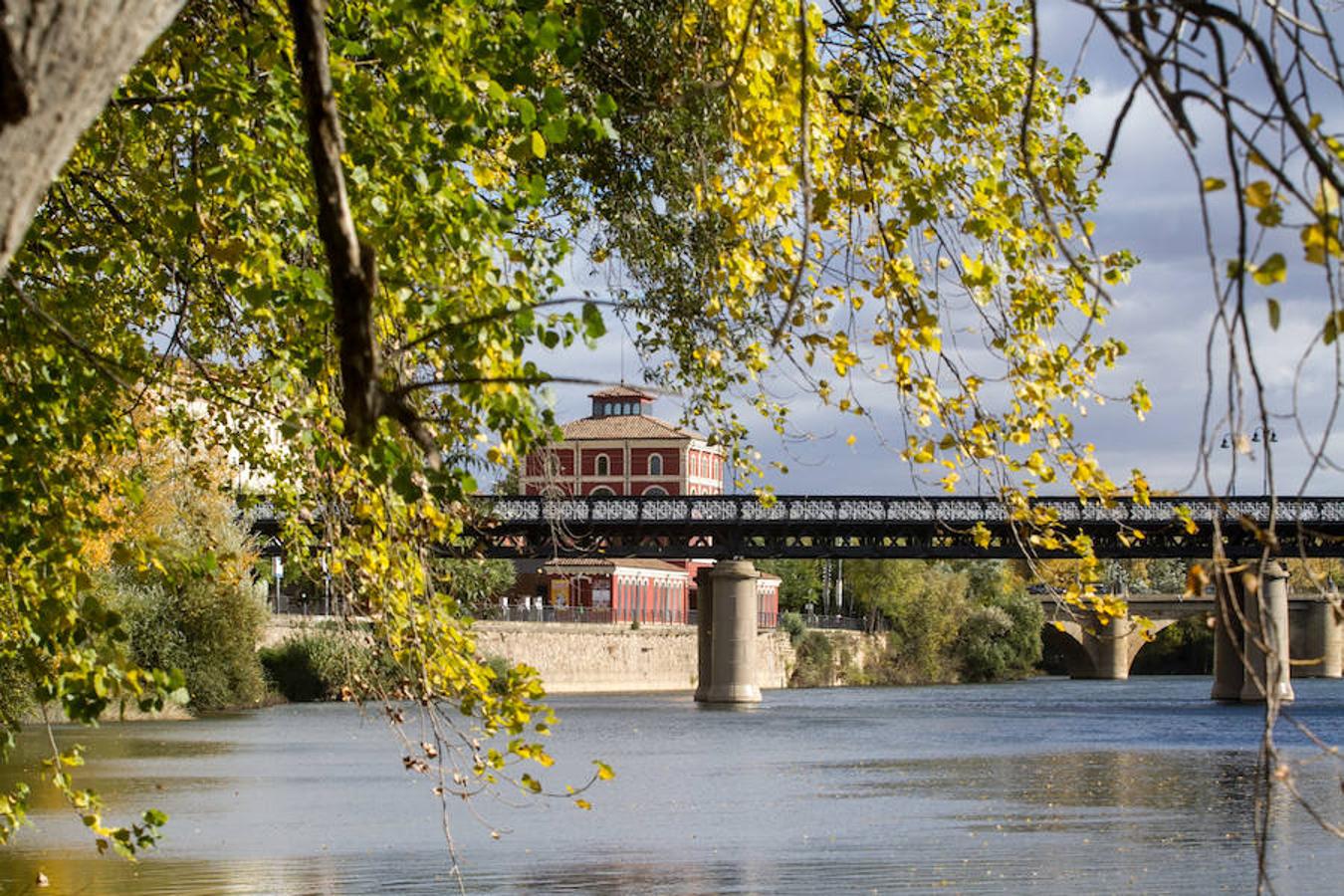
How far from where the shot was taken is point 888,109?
6.01 metres

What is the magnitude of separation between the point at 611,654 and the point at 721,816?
4800 centimetres

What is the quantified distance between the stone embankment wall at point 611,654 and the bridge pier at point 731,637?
21.9 ft

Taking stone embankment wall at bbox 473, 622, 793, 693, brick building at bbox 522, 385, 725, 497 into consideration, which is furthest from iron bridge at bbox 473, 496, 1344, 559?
brick building at bbox 522, 385, 725, 497

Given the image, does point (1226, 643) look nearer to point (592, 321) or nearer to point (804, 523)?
point (804, 523)

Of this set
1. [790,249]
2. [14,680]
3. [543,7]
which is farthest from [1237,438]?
[14,680]

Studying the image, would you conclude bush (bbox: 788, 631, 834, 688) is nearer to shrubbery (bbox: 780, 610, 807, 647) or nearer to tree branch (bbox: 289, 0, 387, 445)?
shrubbery (bbox: 780, 610, 807, 647)

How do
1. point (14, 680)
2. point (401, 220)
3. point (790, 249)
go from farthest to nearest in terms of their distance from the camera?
point (14, 680) → point (790, 249) → point (401, 220)

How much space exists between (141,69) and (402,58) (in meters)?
1.36

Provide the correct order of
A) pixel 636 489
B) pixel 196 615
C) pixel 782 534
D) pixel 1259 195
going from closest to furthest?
pixel 1259 195, pixel 196 615, pixel 782 534, pixel 636 489

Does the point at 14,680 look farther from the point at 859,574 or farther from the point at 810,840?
the point at 859,574

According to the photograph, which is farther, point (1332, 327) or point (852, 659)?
point (852, 659)

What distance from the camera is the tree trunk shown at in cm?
221

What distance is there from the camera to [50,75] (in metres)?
2.25

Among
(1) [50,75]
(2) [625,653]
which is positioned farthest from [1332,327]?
(2) [625,653]
